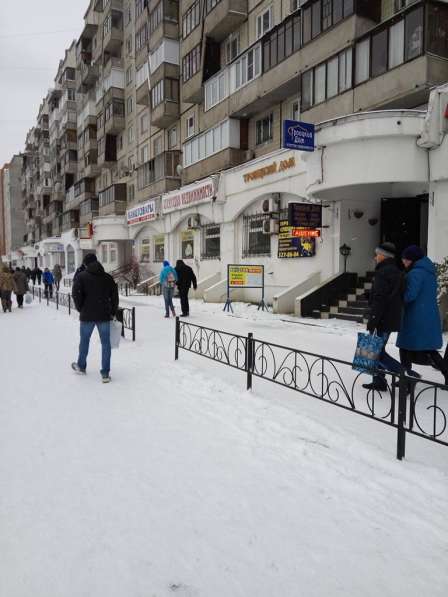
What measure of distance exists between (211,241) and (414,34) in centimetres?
1174

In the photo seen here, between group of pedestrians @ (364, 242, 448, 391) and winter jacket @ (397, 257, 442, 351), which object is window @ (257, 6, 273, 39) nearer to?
group of pedestrians @ (364, 242, 448, 391)

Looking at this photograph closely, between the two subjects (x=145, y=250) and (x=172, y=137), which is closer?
(x=172, y=137)

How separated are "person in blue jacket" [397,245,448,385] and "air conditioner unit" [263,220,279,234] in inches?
414

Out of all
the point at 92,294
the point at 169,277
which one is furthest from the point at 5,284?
the point at 92,294

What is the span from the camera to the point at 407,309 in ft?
16.8

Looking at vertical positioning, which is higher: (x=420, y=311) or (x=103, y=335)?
(x=420, y=311)

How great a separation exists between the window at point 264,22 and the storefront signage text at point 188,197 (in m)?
6.99

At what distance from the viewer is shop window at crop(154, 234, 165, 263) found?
25.5m

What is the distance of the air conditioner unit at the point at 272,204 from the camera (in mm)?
15148

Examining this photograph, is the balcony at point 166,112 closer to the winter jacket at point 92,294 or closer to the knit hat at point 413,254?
the winter jacket at point 92,294

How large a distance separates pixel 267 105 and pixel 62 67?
1675 inches

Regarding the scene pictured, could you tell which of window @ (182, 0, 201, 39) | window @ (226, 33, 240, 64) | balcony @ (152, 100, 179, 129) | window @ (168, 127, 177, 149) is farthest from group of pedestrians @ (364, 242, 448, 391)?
window @ (168, 127, 177, 149)

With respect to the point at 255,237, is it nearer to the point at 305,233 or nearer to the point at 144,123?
the point at 305,233

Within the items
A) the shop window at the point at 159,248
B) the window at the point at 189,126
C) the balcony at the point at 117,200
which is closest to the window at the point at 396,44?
the window at the point at 189,126
